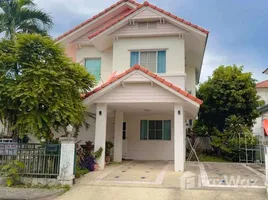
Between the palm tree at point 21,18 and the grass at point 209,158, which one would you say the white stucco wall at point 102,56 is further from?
the grass at point 209,158

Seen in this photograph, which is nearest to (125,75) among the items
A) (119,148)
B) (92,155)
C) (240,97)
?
(92,155)

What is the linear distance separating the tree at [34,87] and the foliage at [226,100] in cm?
1369

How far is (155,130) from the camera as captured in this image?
17.3 meters

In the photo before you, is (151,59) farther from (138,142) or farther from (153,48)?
(138,142)

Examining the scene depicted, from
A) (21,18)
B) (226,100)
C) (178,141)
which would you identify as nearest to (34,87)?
(178,141)

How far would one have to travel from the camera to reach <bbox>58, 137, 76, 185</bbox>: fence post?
29.2ft

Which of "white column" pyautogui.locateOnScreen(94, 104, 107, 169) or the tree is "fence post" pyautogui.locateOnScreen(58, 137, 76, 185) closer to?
the tree

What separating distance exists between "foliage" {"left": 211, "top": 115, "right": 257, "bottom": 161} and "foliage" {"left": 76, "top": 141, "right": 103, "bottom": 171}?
1027cm

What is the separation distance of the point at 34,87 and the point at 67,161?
2993mm

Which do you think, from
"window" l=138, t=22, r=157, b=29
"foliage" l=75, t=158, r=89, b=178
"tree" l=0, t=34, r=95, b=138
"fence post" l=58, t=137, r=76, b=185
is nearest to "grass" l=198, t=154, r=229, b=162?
"foliage" l=75, t=158, r=89, b=178

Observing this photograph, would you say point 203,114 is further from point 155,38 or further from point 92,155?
point 92,155

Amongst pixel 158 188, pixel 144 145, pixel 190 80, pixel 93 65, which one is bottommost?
Result: pixel 158 188

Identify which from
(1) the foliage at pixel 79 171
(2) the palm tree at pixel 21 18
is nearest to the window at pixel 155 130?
(1) the foliage at pixel 79 171

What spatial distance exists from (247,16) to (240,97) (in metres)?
6.15
